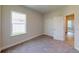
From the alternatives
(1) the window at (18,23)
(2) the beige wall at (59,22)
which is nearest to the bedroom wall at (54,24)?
(2) the beige wall at (59,22)

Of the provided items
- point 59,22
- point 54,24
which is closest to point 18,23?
point 59,22

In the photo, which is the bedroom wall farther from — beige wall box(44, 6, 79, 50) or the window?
the window

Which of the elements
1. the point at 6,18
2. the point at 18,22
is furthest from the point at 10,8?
the point at 18,22

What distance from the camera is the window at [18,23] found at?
503 cm

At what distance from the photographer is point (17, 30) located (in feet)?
18.1

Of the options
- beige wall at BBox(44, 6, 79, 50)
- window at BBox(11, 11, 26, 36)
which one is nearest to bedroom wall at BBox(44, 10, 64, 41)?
beige wall at BBox(44, 6, 79, 50)

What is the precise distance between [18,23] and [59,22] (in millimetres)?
2847

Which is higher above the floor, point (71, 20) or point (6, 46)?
point (71, 20)

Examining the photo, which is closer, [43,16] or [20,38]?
[20,38]

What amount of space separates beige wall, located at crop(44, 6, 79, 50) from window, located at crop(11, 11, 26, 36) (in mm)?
2378
